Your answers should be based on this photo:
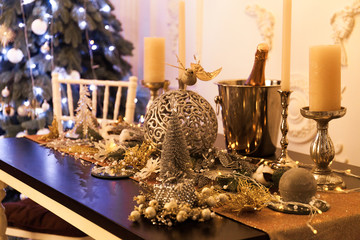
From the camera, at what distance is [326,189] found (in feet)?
4.49

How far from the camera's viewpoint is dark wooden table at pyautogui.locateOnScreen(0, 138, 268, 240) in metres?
1.06

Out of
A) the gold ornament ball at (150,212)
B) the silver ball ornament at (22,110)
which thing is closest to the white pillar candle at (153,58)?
the gold ornament ball at (150,212)

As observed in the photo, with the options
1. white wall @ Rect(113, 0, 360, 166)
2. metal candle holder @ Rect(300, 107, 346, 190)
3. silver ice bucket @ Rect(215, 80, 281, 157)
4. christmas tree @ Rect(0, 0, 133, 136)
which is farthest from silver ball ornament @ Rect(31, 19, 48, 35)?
metal candle holder @ Rect(300, 107, 346, 190)

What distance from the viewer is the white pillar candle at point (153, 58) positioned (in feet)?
6.24

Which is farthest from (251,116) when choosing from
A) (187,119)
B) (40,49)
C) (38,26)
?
(40,49)

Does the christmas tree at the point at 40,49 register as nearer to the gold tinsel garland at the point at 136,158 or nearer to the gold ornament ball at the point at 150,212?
the gold tinsel garland at the point at 136,158

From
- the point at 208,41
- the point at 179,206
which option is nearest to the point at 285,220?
the point at 179,206

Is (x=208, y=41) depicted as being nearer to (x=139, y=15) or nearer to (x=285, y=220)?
(x=139, y=15)

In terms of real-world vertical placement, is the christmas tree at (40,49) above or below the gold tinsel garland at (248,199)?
above

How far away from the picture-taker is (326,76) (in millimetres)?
1379

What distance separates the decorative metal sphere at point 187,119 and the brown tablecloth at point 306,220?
0.38 meters

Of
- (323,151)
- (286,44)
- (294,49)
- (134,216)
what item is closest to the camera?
(134,216)

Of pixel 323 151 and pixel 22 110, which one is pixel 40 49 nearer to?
pixel 22 110

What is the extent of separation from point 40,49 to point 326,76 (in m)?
2.58
